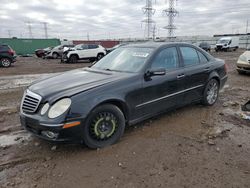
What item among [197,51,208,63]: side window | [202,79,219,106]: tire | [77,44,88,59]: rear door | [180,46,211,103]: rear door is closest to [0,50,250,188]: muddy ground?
[180,46,211,103]: rear door

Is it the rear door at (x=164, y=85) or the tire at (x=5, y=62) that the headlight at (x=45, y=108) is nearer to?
the rear door at (x=164, y=85)

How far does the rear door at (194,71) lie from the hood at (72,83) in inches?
61.0

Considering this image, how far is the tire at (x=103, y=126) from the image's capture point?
115 inches

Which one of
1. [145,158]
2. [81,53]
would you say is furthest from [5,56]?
[145,158]

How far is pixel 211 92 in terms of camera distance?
196 inches

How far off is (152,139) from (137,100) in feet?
2.29

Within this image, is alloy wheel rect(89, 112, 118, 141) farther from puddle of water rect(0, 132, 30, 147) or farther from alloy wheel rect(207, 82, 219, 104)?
alloy wheel rect(207, 82, 219, 104)

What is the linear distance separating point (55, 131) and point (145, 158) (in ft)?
4.21

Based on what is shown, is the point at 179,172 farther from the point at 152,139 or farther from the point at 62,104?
the point at 62,104

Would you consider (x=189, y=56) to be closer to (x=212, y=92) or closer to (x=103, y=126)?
(x=212, y=92)

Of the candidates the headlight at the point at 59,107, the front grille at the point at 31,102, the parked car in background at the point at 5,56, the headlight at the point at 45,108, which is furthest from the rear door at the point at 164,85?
the parked car in background at the point at 5,56

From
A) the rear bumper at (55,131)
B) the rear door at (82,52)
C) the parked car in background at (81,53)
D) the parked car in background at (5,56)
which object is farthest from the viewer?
the rear door at (82,52)

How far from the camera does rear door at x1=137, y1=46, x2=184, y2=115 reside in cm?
356

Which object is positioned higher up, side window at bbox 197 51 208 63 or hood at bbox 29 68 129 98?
side window at bbox 197 51 208 63
